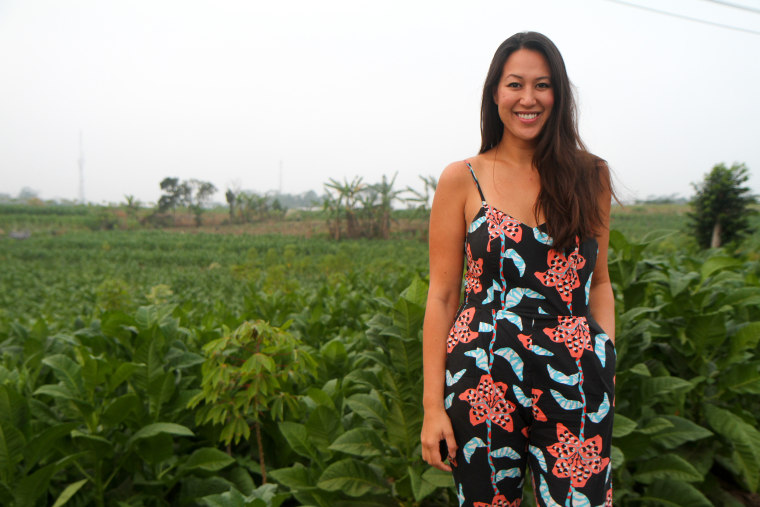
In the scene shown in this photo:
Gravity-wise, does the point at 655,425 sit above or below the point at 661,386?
below

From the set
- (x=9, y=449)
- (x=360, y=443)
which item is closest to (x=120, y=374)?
(x=9, y=449)

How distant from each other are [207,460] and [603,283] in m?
1.79

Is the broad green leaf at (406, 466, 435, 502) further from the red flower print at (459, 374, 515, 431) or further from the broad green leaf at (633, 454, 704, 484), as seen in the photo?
the broad green leaf at (633, 454, 704, 484)

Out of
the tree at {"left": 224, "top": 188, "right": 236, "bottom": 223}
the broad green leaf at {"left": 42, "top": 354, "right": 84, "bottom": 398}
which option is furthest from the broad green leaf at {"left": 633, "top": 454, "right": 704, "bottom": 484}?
the tree at {"left": 224, "top": 188, "right": 236, "bottom": 223}

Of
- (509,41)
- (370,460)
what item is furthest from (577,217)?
(370,460)

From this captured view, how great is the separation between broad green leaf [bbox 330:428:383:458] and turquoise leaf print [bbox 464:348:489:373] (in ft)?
3.02

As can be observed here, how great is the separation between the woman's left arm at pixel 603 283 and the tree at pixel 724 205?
56.0 feet

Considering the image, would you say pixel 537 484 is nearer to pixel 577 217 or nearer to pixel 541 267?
pixel 541 267

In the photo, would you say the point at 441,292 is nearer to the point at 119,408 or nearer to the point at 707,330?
the point at 119,408

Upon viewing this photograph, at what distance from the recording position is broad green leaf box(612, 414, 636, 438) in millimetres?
2049

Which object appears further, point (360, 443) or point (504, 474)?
point (360, 443)

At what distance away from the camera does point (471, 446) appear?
144cm

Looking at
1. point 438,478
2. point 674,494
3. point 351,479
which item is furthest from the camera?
point 674,494

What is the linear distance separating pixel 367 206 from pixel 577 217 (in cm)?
3861
